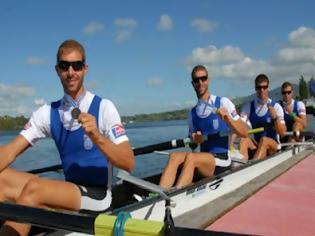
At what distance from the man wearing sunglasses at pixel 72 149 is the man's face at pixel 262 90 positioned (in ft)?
19.7

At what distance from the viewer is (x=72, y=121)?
4281 mm

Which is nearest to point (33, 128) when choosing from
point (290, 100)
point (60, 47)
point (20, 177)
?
point (20, 177)

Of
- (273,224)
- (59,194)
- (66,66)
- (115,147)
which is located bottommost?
(273,224)

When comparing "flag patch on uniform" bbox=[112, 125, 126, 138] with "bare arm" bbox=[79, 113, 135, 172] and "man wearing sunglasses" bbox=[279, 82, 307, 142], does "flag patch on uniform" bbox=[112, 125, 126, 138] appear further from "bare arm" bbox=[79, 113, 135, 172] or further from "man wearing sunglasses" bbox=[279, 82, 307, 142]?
"man wearing sunglasses" bbox=[279, 82, 307, 142]

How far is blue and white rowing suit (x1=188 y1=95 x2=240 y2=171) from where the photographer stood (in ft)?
23.4

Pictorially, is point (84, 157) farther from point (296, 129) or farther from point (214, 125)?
point (296, 129)

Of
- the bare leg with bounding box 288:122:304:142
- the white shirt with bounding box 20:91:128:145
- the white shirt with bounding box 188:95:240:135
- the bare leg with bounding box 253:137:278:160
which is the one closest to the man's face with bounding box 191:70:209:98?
the white shirt with bounding box 188:95:240:135

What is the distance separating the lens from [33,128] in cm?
439

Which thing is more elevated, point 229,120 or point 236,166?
point 229,120

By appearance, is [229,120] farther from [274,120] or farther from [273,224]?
[274,120]

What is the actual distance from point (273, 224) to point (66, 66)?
327 centimetres

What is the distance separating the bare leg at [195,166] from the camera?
21.1 feet

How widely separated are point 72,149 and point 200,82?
3166 mm

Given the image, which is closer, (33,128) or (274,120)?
(33,128)
